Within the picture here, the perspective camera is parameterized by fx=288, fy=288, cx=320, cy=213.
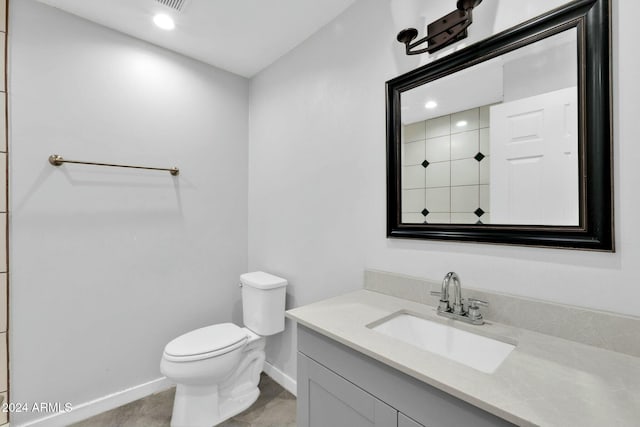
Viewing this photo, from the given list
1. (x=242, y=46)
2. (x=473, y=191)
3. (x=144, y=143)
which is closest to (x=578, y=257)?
(x=473, y=191)

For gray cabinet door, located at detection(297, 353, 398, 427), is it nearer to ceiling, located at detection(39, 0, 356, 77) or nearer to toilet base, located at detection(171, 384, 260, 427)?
toilet base, located at detection(171, 384, 260, 427)

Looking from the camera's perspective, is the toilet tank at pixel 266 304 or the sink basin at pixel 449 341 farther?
the toilet tank at pixel 266 304

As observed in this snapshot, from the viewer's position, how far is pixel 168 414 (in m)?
1.74

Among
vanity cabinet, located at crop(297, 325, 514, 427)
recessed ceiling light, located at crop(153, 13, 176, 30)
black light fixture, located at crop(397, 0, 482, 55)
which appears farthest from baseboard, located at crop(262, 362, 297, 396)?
recessed ceiling light, located at crop(153, 13, 176, 30)

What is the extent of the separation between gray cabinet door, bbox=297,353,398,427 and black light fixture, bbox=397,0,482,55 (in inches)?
52.0

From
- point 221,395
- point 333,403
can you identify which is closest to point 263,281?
point 221,395

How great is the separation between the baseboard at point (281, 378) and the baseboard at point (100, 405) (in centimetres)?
68

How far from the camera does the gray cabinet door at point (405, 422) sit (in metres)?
0.77

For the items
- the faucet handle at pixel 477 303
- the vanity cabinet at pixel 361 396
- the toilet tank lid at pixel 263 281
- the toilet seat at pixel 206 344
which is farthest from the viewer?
the toilet tank lid at pixel 263 281

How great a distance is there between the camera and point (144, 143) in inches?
76.5

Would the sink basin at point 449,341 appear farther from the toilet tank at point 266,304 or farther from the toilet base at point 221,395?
the toilet base at point 221,395

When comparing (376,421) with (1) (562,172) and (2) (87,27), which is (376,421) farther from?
(2) (87,27)

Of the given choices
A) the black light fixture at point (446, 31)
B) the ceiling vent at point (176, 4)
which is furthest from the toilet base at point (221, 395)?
the ceiling vent at point (176, 4)

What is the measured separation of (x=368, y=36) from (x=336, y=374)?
1.60m
